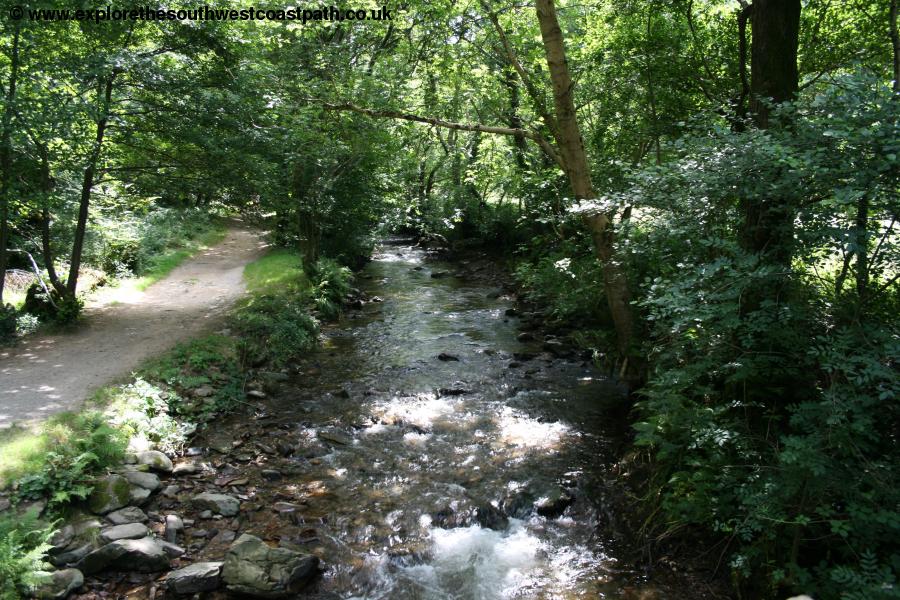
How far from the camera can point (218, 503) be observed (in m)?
6.67

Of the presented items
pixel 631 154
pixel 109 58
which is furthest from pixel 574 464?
pixel 109 58

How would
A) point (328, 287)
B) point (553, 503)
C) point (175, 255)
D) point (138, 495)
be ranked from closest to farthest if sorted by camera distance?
1. point (138, 495)
2. point (553, 503)
3. point (328, 287)
4. point (175, 255)

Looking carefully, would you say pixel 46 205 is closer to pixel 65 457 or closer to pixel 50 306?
pixel 50 306

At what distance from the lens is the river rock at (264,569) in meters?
5.25

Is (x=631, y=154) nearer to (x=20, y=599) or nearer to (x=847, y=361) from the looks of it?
(x=847, y=361)

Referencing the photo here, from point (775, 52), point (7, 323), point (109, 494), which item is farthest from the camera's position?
point (7, 323)

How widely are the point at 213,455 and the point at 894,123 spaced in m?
8.47

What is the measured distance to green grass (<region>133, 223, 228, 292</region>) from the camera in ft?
51.3

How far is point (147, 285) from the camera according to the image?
15.2 m

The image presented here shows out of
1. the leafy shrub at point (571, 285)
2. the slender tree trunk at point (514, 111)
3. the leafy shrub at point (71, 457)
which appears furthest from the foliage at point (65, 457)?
the slender tree trunk at point (514, 111)

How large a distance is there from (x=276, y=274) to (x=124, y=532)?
1147 centimetres

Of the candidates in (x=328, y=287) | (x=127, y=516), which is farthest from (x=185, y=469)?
(x=328, y=287)

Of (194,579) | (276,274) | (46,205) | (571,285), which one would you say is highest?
(46,205)

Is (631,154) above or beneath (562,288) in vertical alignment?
above
